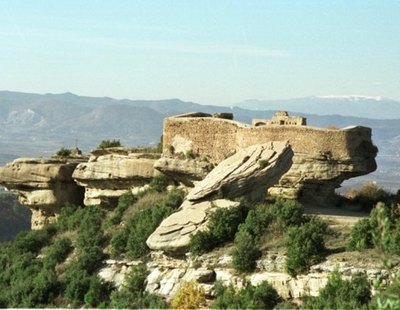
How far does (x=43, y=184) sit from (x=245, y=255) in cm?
1221

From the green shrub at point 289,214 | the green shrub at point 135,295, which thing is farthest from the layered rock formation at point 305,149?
the green shrub at point 135,295

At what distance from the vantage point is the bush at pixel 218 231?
67.3 ft

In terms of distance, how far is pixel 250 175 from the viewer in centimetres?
2228

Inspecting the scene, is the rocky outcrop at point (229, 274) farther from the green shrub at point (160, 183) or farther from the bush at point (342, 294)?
the green shrub at point (160, 183)

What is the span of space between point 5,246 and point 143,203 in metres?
6.30

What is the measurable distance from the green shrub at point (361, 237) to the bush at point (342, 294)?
4.59 ft

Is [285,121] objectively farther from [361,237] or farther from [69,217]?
[361,237]

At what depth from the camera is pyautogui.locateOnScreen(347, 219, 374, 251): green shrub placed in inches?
738

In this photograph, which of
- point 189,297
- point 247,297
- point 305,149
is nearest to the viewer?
point 247,297

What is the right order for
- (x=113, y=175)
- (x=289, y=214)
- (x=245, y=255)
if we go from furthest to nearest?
(x=113, y=175) < (x=289, y=214) < (x=245, y=255)

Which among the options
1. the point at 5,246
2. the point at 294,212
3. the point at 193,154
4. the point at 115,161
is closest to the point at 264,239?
the point at 294,212

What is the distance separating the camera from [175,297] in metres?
19.0

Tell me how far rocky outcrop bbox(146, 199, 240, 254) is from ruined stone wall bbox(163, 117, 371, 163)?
384 cm

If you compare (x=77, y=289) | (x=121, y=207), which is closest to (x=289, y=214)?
(x=77, y=289)
